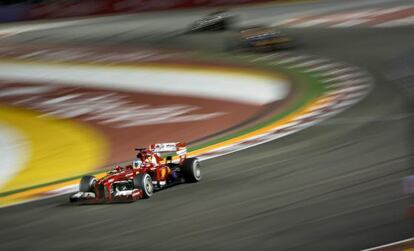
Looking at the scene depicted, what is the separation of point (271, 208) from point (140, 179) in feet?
5.77

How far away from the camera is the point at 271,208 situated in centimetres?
873

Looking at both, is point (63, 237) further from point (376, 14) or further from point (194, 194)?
point (376, 14)

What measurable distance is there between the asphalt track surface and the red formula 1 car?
160 mm

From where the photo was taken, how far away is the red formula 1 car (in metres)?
9.81

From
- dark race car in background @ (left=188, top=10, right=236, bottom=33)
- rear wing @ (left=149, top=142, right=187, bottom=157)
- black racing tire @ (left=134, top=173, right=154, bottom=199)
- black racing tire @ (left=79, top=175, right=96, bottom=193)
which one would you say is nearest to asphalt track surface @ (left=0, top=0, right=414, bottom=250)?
black racing tire @ (left=134, top=173, right=154, bottom=199)

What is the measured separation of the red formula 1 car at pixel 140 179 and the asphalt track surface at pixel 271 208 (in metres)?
0.16

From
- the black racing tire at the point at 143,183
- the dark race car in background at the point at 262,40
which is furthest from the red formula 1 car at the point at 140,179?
the dark race car in background at the point at 262,40

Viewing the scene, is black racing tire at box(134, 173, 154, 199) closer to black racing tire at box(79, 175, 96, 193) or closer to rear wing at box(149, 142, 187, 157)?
black racing tire at box(79, 175, 96, 193)

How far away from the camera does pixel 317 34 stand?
2386 cm

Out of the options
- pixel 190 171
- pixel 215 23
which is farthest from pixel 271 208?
pixel 215 23

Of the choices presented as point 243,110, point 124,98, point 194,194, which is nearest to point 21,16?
point 124,98

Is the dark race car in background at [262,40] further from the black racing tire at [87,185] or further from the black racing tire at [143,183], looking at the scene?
the black racing tire at [143,183]

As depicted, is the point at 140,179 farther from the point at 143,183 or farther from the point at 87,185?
the point at 87,185

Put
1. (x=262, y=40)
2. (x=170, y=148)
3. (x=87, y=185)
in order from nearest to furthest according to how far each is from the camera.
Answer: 1. (x=87, y=185)
2. (x=170, y=148)
3. (x=262, y=40)
